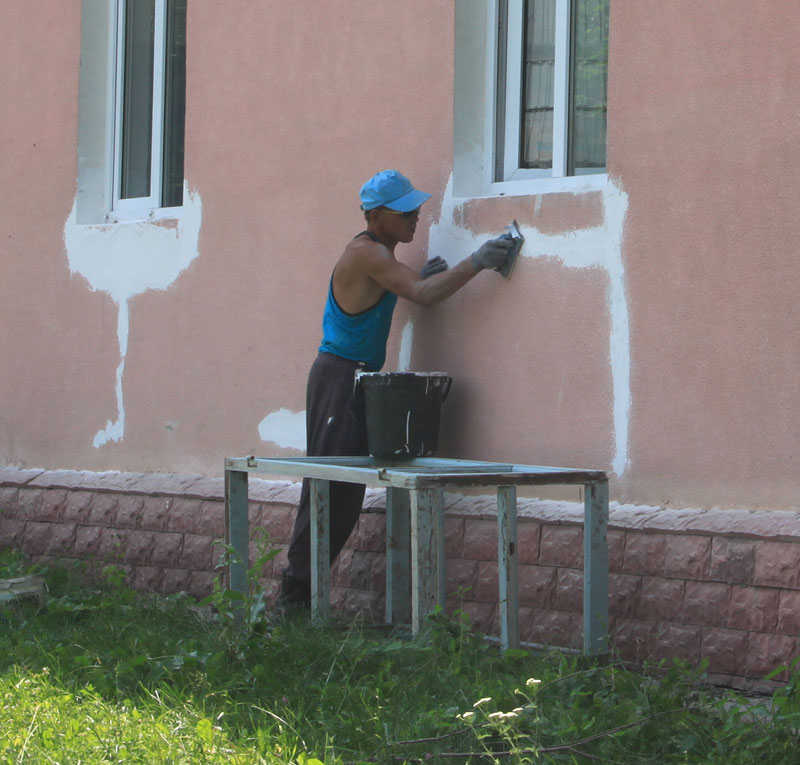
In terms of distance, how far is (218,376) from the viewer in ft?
23.7

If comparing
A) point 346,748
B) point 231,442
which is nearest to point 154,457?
point 231,442

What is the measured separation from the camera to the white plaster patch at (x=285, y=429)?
6805 millimetres

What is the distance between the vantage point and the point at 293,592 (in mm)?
6234

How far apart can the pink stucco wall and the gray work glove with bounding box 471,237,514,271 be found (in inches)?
4.1

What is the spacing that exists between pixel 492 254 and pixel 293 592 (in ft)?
5.64

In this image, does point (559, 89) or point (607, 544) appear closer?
point (607, 544)

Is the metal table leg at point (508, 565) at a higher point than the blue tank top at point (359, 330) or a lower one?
lower

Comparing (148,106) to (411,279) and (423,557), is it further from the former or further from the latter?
(423,557)

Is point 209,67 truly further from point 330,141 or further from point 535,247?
point 535,247

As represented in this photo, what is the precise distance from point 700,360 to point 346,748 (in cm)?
203

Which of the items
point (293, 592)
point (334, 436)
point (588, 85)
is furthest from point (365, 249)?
point (293, 592)

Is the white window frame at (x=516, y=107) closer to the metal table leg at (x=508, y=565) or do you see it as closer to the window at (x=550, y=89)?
the window at (x=550, y=89)

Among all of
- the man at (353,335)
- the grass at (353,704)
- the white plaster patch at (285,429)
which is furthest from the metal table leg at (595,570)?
the white plaster patch at (285,429)

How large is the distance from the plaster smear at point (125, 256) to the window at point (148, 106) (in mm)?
203
